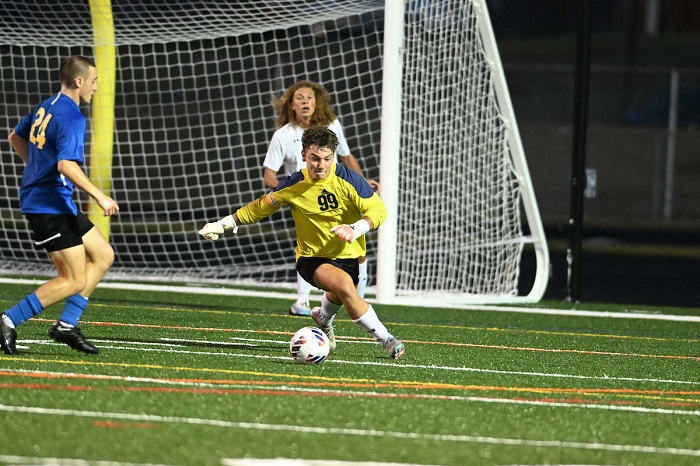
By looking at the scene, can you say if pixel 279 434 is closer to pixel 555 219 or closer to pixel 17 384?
pixel 17 384

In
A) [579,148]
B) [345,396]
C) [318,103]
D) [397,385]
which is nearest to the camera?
[345,396]

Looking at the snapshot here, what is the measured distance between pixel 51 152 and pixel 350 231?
5.63ft

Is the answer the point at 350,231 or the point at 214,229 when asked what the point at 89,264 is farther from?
the point at 350,231

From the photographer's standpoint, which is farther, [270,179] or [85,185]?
[270,179]

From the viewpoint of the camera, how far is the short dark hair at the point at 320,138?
7770mm

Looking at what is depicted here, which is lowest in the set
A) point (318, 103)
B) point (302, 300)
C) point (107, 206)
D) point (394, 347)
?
point (302, 300)

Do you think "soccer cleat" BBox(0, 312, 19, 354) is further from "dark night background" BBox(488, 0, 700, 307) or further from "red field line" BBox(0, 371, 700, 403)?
"dark night background" BBox(488, 0, 700, 307)

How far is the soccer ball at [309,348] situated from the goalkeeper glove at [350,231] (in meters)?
0.58

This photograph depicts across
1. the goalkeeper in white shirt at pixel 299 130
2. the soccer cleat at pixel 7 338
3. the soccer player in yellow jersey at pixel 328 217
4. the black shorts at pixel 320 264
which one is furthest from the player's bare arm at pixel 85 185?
the goalkeeper in white shirt at pixel 299 130

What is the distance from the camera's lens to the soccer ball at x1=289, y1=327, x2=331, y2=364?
7566mm

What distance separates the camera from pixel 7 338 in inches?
294

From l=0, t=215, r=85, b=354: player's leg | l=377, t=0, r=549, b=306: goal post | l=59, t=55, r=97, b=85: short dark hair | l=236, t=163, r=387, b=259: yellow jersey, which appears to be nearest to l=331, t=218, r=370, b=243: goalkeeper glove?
l=236, t=163, r=387, b=259: yellow jersey

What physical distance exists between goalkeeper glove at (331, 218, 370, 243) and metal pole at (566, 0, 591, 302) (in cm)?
534

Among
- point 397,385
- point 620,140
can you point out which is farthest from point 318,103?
point 620,140
